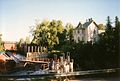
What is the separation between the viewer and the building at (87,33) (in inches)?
105

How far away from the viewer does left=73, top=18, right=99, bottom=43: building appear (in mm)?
2664

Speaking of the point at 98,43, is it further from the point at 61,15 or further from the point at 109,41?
the point at 61,15

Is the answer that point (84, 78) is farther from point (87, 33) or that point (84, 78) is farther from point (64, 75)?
point (87, 33)

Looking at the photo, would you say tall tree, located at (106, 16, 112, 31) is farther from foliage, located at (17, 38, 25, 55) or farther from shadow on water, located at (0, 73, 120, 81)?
foliage, located at (17, 38, 25, 55)

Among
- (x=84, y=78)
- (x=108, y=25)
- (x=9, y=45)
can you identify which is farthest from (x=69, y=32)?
(x=9, y=45)

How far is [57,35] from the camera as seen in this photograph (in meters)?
2.64

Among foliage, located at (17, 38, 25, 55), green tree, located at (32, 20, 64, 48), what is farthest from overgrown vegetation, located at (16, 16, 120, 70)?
foliage, located at (17, 38, 25, 55)

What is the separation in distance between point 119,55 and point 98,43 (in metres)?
0.27

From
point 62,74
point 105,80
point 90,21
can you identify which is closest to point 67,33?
point 90,21

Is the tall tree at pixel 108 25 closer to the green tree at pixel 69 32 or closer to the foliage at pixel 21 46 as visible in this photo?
the green tree at pixel 69 32

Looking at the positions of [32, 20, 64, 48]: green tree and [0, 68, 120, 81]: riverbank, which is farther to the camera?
[32, 20, 64, 48]: green tree

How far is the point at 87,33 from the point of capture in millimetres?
2871

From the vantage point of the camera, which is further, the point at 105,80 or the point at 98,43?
the point at 98,43

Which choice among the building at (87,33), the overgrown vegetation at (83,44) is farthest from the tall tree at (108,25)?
the building at (87,33)
